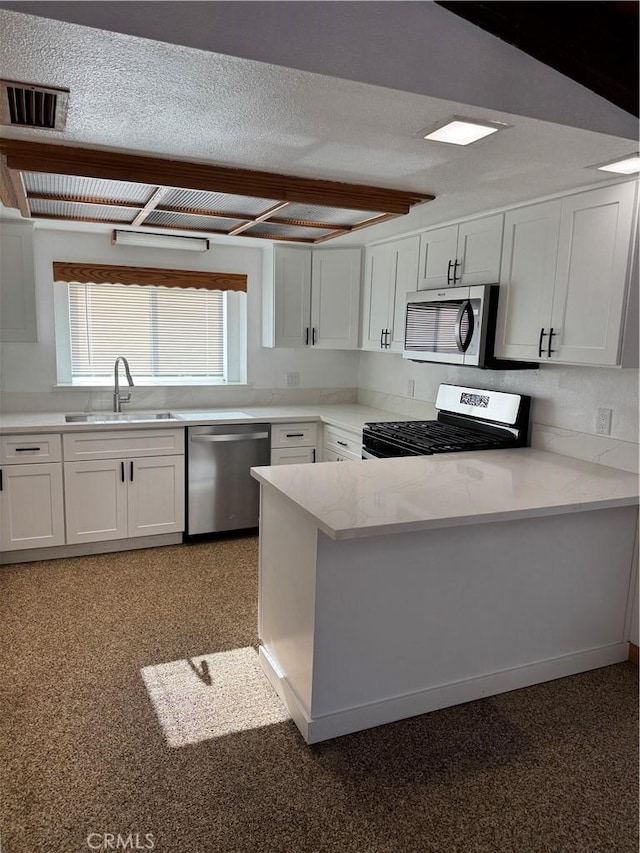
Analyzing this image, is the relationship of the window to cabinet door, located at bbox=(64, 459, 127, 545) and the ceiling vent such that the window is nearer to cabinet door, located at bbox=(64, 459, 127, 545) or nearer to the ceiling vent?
cabinet door, located at bbox=(64, 459, 127, 545)

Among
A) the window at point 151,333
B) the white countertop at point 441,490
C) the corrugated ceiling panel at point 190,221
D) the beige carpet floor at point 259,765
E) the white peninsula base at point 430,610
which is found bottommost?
the beige carpet floor at point 259,765

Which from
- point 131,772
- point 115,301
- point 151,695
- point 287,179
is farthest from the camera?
point 115,301

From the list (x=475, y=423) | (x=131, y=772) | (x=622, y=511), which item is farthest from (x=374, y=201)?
Result: (x=131, y=772)

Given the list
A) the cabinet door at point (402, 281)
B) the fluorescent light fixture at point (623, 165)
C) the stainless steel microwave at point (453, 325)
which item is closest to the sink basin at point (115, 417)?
the cabinet door at point (402, 281)

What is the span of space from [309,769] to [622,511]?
1.74 metres

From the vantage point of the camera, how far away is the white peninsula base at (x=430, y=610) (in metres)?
2.20

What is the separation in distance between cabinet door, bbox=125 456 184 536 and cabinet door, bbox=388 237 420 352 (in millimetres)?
1681

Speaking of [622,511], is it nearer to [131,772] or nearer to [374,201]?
[374,201]

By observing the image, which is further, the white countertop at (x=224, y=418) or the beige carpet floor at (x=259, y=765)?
the white countertop at (x=224, y=418)

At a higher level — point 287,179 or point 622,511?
point 287,179

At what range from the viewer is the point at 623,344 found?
2.51 meters

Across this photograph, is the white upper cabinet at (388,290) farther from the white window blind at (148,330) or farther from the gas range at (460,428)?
Answer: the white window blind at (148,330)

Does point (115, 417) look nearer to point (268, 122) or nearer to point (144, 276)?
point (144, 276)

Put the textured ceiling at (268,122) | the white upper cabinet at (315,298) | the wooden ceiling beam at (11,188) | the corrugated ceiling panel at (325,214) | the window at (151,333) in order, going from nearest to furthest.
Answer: the textured ceiling at (268,122) → the wooden ceiling beam at (11,188) → the corrugated ceiling panel at (325,214) → the window at (151,333) → the white upper cabinet at (315,298)
